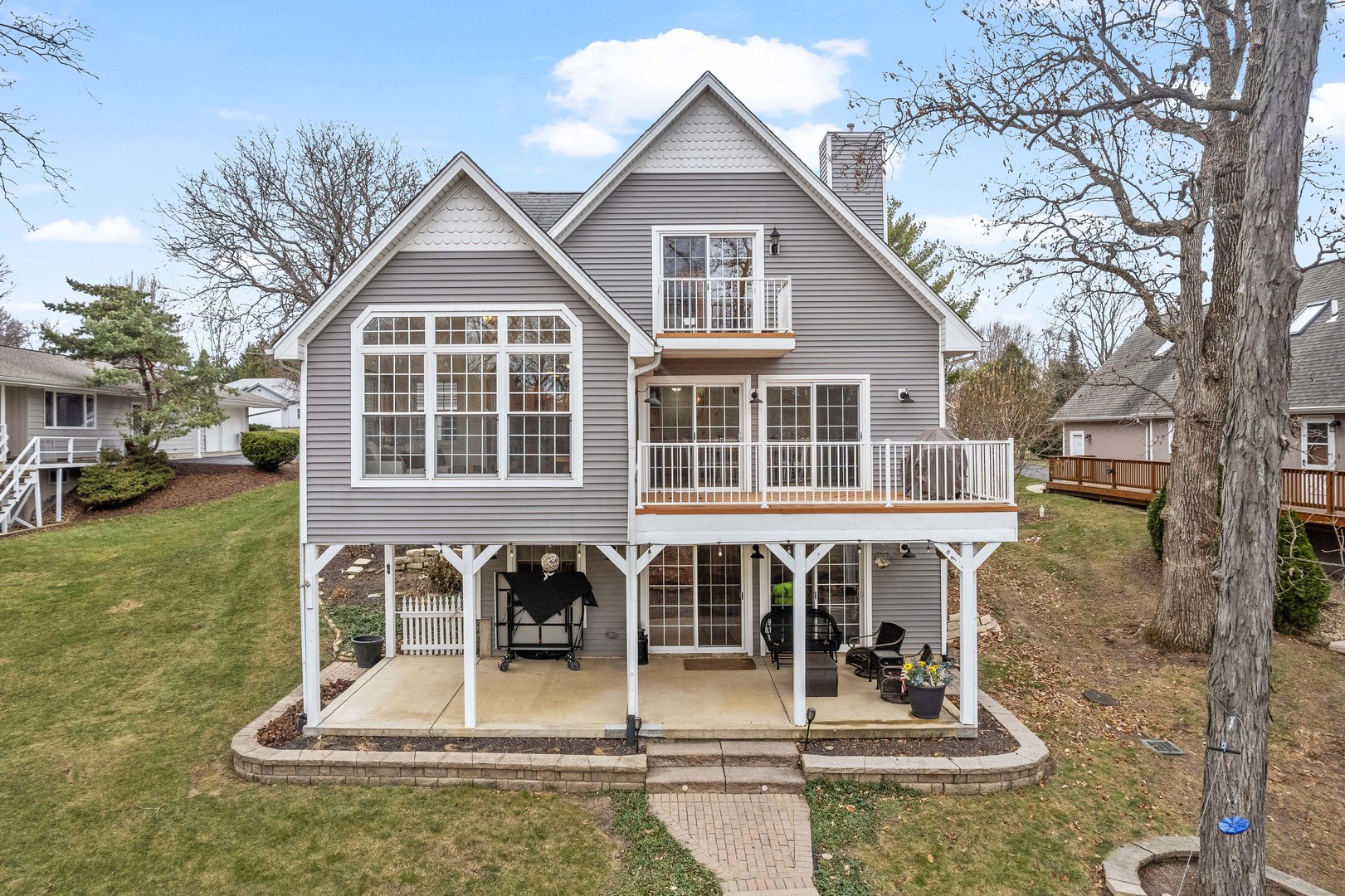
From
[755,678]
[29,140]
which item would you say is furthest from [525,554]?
[29,140]

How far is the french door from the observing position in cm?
1101

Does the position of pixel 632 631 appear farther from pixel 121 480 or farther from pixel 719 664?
pixel 121 480

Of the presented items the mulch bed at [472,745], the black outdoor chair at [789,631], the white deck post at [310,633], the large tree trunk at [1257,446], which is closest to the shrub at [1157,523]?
the black outdoor chair at [789,631]

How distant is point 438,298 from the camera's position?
332 inches

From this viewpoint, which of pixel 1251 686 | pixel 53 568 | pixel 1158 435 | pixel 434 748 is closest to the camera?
pixel 1251 686

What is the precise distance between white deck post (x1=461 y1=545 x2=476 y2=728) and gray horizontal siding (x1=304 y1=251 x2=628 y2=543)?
0.96 feet

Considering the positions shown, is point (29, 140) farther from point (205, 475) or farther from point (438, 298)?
point (205, 475)

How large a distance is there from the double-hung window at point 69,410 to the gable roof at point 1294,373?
28720 millimetres

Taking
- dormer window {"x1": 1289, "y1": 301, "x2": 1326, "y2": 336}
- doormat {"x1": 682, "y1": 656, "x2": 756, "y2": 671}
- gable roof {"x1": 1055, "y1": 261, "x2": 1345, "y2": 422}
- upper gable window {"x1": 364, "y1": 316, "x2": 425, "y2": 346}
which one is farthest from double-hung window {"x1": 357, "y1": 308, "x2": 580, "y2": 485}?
dormer window {"x1": 1289, "y1": 301, "x2": 1326, "y2": 336}

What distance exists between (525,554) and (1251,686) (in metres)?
9.46

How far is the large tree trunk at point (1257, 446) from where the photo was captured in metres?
5.30

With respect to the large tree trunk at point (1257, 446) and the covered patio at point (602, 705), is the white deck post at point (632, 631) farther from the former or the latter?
the large tree trunk at point (1257, 446)

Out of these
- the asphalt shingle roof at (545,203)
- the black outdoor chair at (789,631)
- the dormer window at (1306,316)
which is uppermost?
the asphalt shingle roof at (545,203)

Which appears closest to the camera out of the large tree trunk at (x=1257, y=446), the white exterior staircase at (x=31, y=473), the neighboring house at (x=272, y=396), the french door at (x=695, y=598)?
the large tree trunk at (x=1257, y=446)
